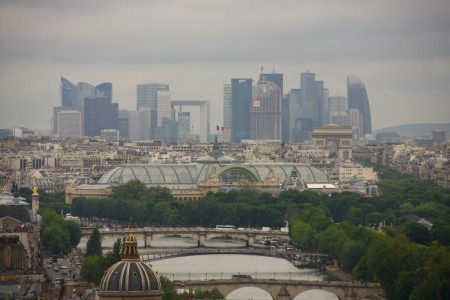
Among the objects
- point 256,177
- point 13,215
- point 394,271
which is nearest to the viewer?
point 394,271

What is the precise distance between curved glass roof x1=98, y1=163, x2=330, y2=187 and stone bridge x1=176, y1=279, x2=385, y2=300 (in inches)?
2619

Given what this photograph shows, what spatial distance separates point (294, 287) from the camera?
2876 inches

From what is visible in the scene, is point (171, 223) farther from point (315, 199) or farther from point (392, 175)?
point (392, 175)

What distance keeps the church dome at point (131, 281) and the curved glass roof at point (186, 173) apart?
318ft

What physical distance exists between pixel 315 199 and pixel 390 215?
1568 cm

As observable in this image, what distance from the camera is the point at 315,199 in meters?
122

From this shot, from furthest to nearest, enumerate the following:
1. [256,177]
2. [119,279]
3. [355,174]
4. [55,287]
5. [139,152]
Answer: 1. [139,152]
2. [355,174]
3. [256,177]
4. [55,287]
5. [119,279]

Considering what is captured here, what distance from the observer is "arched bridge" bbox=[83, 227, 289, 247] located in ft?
336

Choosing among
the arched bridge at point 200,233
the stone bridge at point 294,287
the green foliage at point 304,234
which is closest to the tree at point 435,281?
the stone bridge at point 294,287

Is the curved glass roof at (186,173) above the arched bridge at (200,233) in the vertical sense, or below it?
above

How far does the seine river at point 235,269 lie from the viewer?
2936 inches

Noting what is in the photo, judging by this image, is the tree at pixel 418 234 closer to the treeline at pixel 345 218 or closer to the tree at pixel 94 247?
the treeline at pixel 345 218

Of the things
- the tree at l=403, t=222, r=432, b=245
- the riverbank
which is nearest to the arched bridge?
the riverbank

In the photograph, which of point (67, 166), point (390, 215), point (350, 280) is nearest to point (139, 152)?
point (67, 166)
